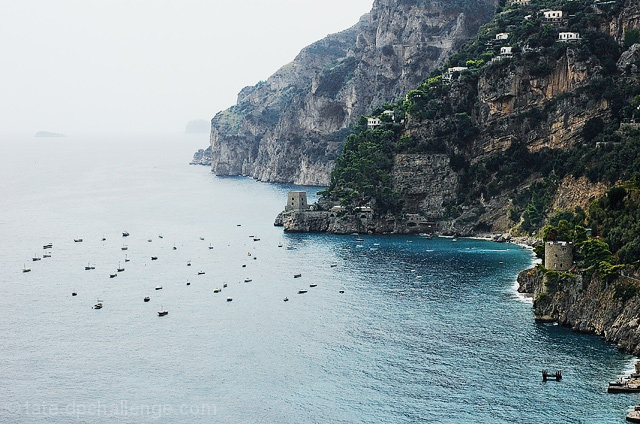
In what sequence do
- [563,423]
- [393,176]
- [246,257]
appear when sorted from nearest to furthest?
[563,423] → [246,257] → [393,176]

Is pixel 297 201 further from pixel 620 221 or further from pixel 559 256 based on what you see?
pixel 620 221

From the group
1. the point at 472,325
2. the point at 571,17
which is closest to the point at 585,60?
the point at 571,17

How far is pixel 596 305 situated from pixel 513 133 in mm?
82066

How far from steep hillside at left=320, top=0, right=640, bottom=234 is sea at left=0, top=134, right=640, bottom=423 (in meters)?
16.2

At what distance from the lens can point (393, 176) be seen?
Answer: 188125 mm

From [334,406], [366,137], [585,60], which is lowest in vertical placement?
[334,406]

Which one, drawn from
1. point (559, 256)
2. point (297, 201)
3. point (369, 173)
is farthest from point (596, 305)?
point (297, 201)

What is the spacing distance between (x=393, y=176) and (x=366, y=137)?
1348 centimetres

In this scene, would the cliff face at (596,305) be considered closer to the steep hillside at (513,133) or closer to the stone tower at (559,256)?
the stone tower at (559,256)

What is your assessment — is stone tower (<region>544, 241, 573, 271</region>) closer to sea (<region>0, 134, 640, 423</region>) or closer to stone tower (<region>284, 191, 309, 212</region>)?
sea (<region>0, 134, 640, 423</region>)

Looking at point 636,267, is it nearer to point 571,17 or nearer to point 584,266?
point 584,266

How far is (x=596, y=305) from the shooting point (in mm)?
100688

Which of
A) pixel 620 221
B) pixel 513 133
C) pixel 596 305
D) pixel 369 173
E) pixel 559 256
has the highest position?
pixel 513 133

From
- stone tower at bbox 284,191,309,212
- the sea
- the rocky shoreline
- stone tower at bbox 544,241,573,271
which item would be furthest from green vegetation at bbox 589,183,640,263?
stone tower at bbox 284,191,309,212
